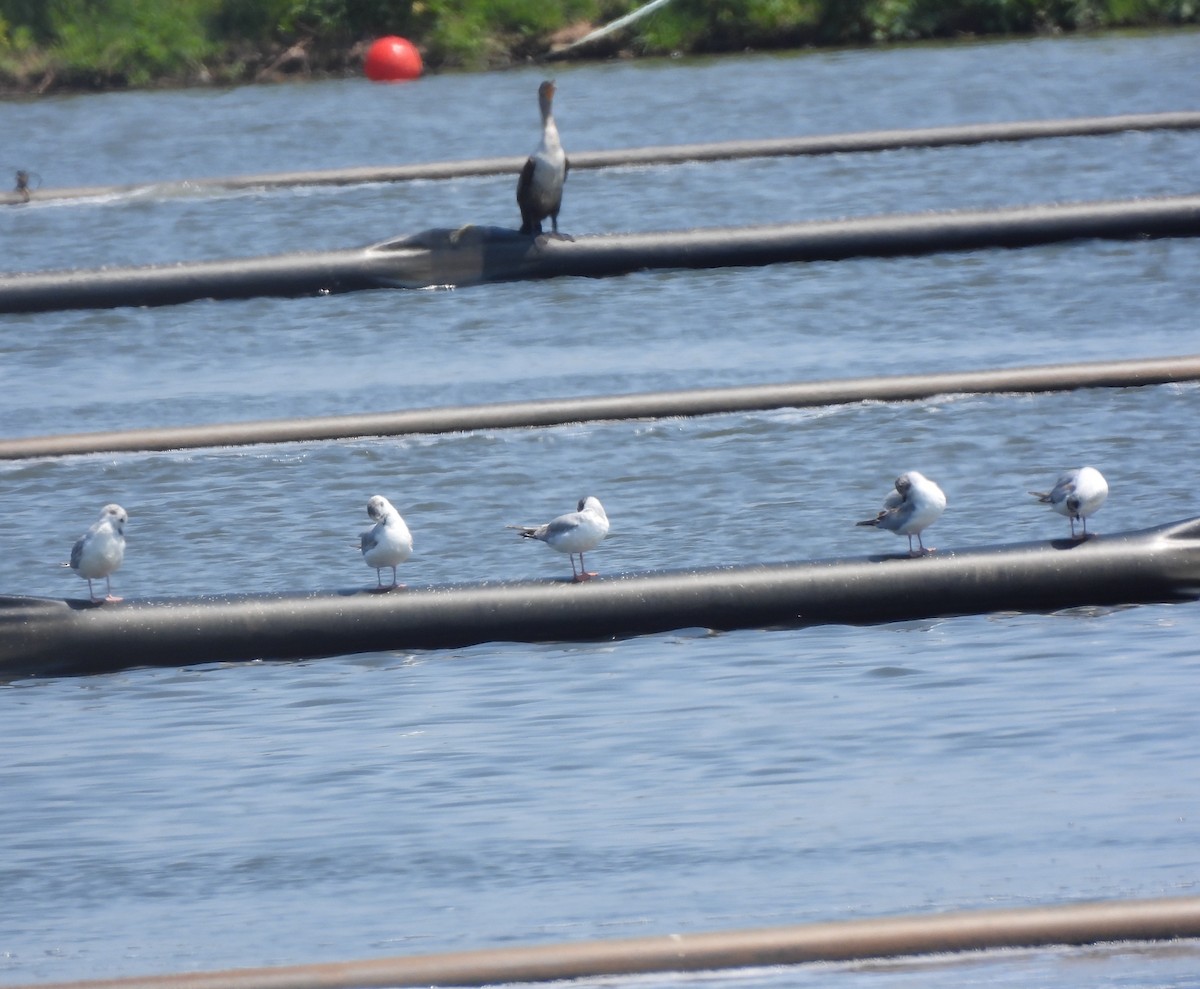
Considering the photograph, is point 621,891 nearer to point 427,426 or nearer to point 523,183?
point 427,426

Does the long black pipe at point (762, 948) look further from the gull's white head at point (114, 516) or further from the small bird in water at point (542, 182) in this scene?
the small bird in water at point (542, 182)

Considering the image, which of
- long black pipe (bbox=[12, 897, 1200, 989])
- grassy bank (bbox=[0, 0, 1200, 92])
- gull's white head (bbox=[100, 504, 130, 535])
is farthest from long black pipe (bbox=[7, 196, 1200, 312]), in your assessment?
grassy bank (bbox=[0, 0, 1200, 92])

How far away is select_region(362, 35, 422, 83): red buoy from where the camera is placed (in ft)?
79.6

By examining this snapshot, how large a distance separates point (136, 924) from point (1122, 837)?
1920 mm

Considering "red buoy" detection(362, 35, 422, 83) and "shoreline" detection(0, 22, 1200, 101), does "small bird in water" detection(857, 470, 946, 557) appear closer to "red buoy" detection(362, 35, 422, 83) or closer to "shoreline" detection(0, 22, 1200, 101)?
"red buoy" detection(362, 35, 422, 83)

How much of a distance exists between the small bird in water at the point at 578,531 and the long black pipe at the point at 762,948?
2.39 m

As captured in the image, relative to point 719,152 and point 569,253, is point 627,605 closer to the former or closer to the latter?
point 569,253

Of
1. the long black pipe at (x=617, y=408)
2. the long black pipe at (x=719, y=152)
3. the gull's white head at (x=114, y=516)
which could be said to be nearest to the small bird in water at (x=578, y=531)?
the gull's white head at (x=114, y=516)

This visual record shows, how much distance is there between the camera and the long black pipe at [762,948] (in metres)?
3.85

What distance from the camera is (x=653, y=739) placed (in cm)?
543

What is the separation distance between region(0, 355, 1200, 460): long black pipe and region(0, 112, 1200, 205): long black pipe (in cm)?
668

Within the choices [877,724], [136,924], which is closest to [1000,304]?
[877,724]

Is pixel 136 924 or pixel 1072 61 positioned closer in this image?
pixel 136 924

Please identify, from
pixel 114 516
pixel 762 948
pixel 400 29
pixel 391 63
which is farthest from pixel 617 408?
pixel 400 29
